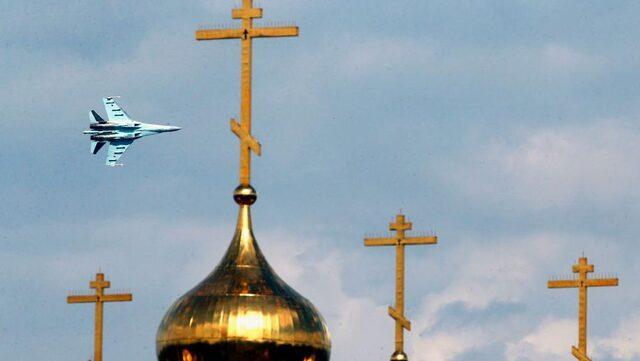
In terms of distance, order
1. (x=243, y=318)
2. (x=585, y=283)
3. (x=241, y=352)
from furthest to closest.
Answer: (x=585, y=283)
(x=243, y=318)
(x=241, y=352)

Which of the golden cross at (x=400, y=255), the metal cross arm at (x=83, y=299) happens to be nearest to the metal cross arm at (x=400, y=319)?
the golden cross at (x=400, y=255)

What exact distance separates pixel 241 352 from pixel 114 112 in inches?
422

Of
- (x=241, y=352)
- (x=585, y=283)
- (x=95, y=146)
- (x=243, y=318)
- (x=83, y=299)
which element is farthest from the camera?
(x=95, y=146)

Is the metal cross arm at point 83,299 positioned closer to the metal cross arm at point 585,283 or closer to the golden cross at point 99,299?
the golden cross at point 99,299

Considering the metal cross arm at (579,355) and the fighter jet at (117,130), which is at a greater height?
the fighter jet at (117,130)

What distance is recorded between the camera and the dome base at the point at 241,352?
106 metres

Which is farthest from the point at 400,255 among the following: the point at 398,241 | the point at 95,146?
the point at 95,146

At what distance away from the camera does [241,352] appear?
106 metres

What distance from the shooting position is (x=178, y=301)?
353 feet

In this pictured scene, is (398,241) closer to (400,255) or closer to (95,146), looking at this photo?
(400,255)

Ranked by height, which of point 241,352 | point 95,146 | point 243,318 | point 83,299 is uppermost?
point 95,146

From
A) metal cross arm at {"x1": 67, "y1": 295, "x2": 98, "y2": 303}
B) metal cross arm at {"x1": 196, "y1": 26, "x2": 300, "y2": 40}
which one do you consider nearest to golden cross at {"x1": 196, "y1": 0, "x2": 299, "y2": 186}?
metal cross arm at {"x1": 196, "y1": 26, "x2": 300, "y2": 40}

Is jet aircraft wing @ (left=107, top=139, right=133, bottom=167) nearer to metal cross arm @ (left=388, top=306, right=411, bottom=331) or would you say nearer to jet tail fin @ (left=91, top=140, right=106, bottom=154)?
jet tail fin @ (left=91, top=140, right=106, bottom=154)

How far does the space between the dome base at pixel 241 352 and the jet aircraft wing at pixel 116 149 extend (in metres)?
6.96
